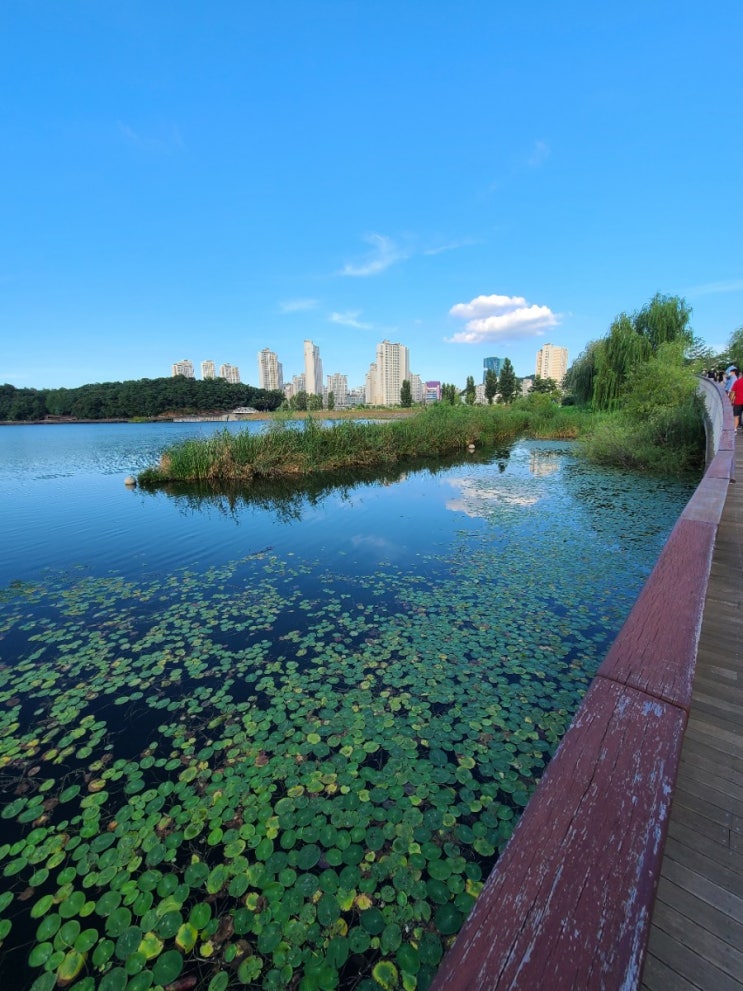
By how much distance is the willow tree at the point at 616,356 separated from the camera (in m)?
21.6

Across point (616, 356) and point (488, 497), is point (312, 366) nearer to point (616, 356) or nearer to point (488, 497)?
point (616, 356)

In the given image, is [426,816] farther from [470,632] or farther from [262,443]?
[262,443]

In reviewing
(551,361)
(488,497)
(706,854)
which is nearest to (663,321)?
(488,497)

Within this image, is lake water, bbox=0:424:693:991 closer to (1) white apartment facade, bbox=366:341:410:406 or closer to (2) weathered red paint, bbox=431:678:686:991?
(2) weathered red paint, bbox=431:678:686:991

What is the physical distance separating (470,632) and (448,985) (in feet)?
12.0

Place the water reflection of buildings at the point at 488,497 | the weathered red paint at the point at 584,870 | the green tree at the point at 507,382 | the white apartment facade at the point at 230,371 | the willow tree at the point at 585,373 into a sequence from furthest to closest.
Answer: the white apartment facade at the point at 230,371 → the green tree at the point at 507,382 → the willow tree at the point at 585,373 → the water reflection of buildings at the point at 488,497 → the weathered red paint at the point at 584,870

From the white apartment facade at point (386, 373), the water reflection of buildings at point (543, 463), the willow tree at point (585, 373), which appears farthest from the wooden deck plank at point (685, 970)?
the white apartment facade at point (386, 373)

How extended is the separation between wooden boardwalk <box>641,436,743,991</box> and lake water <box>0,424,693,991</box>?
1.00 m

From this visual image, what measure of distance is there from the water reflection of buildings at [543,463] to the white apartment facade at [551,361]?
312ft

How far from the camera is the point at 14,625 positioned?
14.9ft

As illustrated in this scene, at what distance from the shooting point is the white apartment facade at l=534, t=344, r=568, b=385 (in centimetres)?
10419

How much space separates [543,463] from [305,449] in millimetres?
9807

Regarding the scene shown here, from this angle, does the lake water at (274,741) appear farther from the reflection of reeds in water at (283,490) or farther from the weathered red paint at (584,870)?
the reflection of reeds in water at (283,490)

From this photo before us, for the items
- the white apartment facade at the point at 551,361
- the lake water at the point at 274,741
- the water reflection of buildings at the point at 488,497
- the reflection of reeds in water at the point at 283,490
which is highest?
the white apartment facade at the point at 551,361
